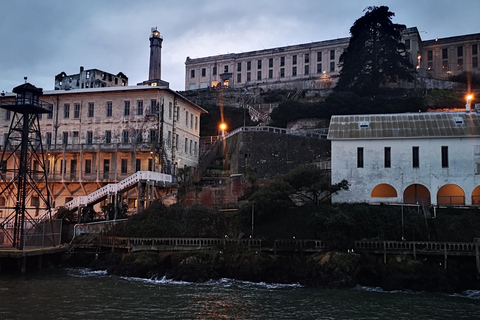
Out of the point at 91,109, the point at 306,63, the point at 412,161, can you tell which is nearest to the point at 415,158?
the point at 412,161

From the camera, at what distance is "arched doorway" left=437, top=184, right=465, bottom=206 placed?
3928cm

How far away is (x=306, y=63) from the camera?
3430 inches

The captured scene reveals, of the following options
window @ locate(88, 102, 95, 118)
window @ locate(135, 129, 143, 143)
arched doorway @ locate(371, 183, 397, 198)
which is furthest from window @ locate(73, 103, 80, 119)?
arched doorway @ locate(371, 183, 397, 198)

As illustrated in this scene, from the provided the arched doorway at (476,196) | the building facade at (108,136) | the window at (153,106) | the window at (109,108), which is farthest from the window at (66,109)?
the arched doorway at (476,196)

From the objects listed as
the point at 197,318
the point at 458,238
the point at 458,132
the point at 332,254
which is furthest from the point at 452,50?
the point at 197,318

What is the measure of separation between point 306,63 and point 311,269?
60.5 meters

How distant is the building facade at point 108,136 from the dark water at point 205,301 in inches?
680

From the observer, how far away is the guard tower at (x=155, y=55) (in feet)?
306

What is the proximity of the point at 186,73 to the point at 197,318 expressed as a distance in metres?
80.3

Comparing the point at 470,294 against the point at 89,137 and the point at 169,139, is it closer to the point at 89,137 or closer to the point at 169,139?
the point at 169,139

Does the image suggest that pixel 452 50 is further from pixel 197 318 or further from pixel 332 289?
pixel 197 318

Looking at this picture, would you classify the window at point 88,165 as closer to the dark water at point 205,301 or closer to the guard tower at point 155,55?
the dark water at point 205,301

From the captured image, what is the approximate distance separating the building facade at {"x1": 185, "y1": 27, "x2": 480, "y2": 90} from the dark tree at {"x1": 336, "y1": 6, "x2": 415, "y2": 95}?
11.8m

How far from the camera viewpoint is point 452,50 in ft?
270
